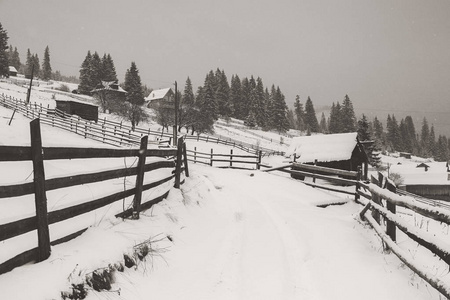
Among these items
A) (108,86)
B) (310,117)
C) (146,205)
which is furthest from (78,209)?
(310,117)

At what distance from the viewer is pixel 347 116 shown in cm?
8181

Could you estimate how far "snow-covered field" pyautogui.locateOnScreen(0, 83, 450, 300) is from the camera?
3.06 m

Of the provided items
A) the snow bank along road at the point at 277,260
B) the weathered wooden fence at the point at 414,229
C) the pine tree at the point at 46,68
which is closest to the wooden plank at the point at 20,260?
the snow bank along road at the point at 277,260

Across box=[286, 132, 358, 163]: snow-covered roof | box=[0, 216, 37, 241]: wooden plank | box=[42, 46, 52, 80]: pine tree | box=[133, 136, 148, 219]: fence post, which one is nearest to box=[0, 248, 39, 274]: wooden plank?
box=[0, 216, 37, 241]: wooden plank

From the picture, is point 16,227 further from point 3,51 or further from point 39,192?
point 3,51

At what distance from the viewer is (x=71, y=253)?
3.22m

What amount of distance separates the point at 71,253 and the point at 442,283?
4.39m

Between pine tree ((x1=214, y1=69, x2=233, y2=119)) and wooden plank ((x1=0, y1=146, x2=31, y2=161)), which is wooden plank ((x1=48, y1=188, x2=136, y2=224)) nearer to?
wooden plank ((x1=0, y1=146, x2=31, y2=161))

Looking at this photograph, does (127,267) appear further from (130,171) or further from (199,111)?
(199,111)

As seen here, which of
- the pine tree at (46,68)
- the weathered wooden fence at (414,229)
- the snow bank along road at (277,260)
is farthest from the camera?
the pine tree at (46,68)

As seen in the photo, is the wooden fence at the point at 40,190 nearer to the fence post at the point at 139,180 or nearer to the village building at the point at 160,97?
the fence post at the point at 139,180

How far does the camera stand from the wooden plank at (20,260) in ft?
8.75

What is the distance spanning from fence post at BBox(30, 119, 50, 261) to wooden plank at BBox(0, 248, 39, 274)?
5 centimetres

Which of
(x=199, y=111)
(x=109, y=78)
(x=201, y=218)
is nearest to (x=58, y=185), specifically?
(x=201, y=218)
